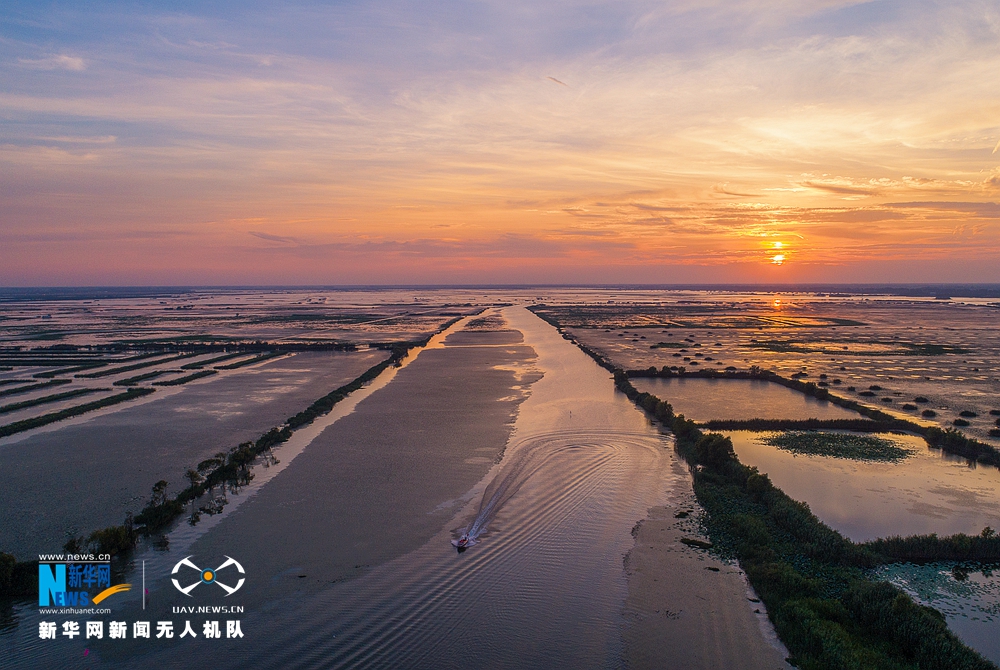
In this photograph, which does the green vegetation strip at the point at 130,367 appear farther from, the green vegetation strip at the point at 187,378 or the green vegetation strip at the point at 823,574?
the green vegetation strip at the point at 823,574

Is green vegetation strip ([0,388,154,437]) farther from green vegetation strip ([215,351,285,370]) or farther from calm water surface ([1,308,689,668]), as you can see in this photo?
calm water surface ([1,308,689,668])

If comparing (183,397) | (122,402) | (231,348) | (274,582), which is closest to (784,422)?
(274,582)

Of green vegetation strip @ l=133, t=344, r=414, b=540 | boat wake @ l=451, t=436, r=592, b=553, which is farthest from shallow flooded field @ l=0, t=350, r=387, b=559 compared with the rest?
boat wake @ l=451, t=436, r=592, b=553

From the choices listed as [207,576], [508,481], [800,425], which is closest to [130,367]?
[207,576]

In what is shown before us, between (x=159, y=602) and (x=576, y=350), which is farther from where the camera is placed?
(x=576, y=350)

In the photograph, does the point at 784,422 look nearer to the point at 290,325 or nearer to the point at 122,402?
the point at 122,402

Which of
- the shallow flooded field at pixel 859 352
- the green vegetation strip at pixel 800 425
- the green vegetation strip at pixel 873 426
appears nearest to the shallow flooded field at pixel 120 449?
the green vegetation strip at pixel 800 425

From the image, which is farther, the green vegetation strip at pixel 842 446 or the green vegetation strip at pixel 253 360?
the green vegetation strip at pixel 253 360
